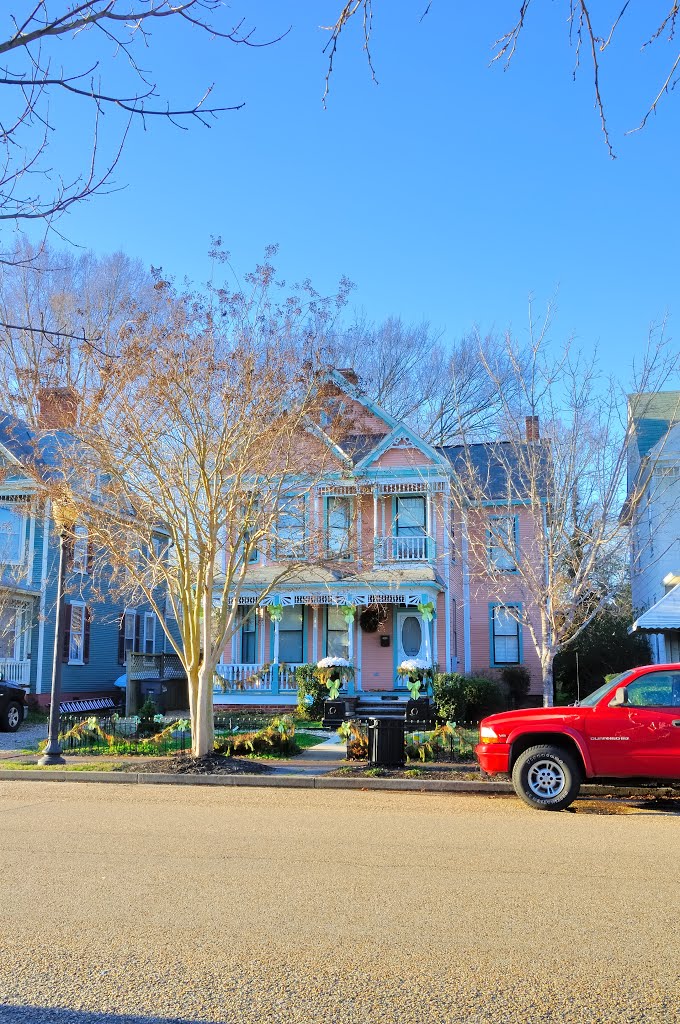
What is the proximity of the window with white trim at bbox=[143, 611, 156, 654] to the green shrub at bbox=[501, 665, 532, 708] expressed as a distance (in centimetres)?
1408

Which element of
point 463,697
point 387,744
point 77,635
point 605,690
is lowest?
point 387,744

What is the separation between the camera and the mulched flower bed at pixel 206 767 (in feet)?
48.5

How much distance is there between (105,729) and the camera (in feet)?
63.3

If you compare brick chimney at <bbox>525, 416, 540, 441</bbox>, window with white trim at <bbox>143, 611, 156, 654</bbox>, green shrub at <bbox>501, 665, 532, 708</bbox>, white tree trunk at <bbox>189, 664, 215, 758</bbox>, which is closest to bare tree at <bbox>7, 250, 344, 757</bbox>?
white tree trunk at <bbox>189, 664, 215, 758</bbox>

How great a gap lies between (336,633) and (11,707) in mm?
Answer: 9675

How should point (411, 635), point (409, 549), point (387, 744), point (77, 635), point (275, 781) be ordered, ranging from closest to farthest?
point (275, 781)
point (387, 744)
point (411, 635)
point (409, 549)
point (77, 635)

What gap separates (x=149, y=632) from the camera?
35.0 m

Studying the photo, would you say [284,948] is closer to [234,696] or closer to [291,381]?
[291,381]

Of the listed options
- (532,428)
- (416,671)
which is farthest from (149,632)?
(532,428)

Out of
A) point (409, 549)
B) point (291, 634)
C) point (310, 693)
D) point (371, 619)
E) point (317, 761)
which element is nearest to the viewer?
point (317, 761)

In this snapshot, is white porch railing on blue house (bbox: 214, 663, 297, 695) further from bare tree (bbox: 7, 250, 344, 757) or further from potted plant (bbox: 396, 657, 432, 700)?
bare tree (bbox: 7, 250, 344, 757)

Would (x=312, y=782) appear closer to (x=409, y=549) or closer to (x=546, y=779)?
(x=546, y=779)

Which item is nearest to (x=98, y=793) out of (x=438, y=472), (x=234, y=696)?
(x=234, y=696)

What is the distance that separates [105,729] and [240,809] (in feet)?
28.1
